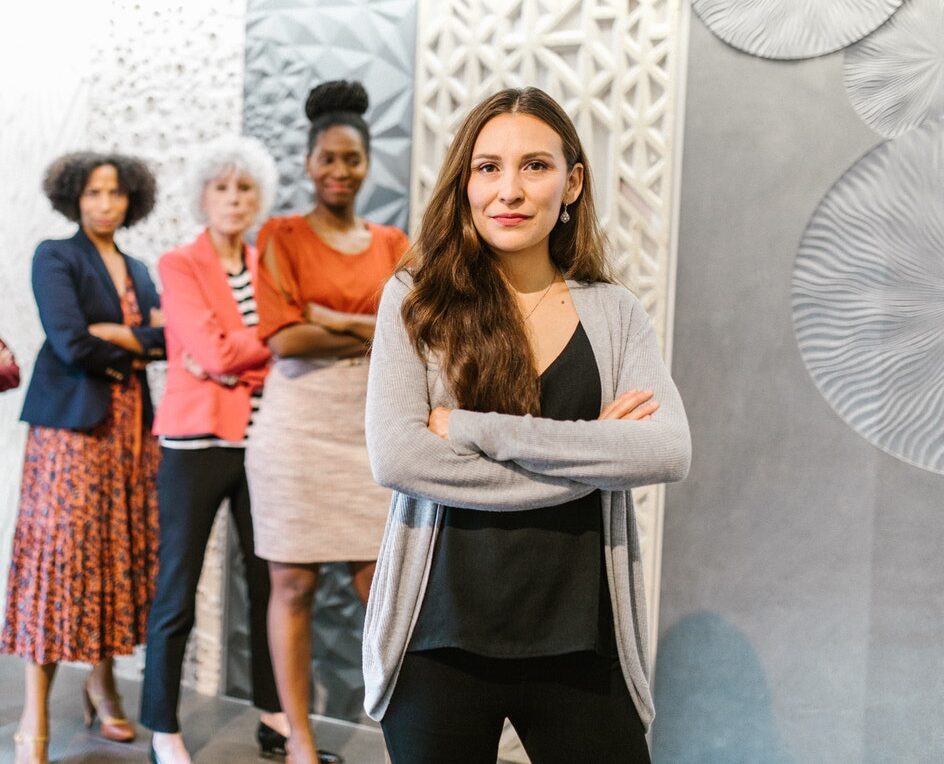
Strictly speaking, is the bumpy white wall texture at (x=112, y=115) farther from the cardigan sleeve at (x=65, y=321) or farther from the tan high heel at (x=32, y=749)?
the tan high heel at (x=32, y=749)

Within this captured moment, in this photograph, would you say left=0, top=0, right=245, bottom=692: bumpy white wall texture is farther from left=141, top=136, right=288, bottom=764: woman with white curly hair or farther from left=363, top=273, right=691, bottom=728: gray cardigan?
left=363, top=273, right=691, bottom=728: gray cardigan

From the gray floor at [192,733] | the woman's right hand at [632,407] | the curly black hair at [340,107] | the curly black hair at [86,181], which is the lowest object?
the gray floor at [192,733]

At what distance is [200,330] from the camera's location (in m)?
2.92

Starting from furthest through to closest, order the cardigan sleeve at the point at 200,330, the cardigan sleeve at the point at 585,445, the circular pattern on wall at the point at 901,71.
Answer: the cardigan sleeve at the point at 200,330 < the circular pattern on wall at the point at 901,71 < the cardigan sleeve at the point at 585,445

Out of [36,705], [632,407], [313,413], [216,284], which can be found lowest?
[36,705]

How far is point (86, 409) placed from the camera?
2975 mm

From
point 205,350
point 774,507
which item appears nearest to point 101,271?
point 205,350

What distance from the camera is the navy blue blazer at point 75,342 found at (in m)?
2.92

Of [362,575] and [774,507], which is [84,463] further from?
[774,507]

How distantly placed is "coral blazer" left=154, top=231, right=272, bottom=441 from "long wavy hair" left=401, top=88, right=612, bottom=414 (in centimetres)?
134

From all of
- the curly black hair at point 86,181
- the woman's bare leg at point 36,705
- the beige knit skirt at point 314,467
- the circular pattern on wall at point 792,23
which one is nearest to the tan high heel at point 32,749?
the woman's bare leg at point 36,705

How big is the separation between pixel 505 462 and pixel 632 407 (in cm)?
25

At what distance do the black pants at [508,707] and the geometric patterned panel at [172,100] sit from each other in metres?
2.02

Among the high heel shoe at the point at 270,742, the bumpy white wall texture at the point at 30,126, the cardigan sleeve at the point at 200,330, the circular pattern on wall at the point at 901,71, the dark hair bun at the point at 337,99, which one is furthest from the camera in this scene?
the bumpy white wall texture at the point at 30,126
